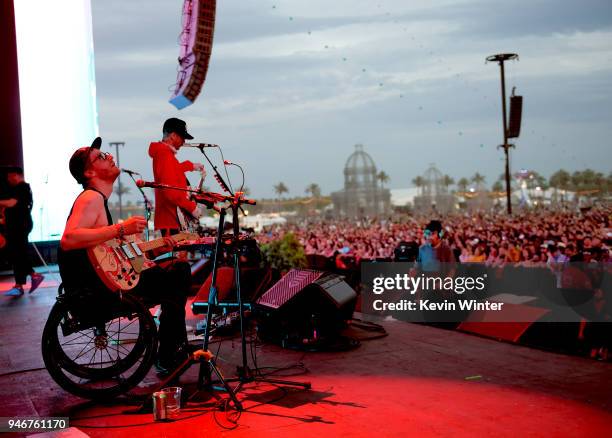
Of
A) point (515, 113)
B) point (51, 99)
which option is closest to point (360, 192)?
point (515, 113)

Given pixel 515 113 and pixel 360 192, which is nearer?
pixel 515 113

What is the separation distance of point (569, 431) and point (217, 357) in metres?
2.17

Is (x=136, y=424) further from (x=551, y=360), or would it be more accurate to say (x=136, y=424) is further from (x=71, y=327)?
(x=551, y=360)

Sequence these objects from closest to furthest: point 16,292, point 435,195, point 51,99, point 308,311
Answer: point 308,311 < point 16,292 < point 51,99 < point 435,195

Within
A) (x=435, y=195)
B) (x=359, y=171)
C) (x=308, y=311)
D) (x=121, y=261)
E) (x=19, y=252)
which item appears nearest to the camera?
(x=121, y=261)

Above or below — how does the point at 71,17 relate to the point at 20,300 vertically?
above

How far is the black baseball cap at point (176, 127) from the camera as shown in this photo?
3.81 m

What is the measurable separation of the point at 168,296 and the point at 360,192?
61.1 meters

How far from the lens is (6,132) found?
36.0 ft

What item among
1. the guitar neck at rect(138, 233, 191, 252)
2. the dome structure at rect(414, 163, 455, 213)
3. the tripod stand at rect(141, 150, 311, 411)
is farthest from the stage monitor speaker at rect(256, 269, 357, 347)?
the dome structure at rect(414, 163, 455, 213)

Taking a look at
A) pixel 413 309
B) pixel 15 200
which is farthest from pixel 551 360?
pixel 15 200

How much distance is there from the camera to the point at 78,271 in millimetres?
3090

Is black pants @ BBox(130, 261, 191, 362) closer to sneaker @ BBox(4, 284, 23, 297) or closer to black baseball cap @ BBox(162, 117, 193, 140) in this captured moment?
black baseball cap @ BBox(162, 117, 193, 140)

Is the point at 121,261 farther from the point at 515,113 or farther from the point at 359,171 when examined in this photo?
the point at 359,171
